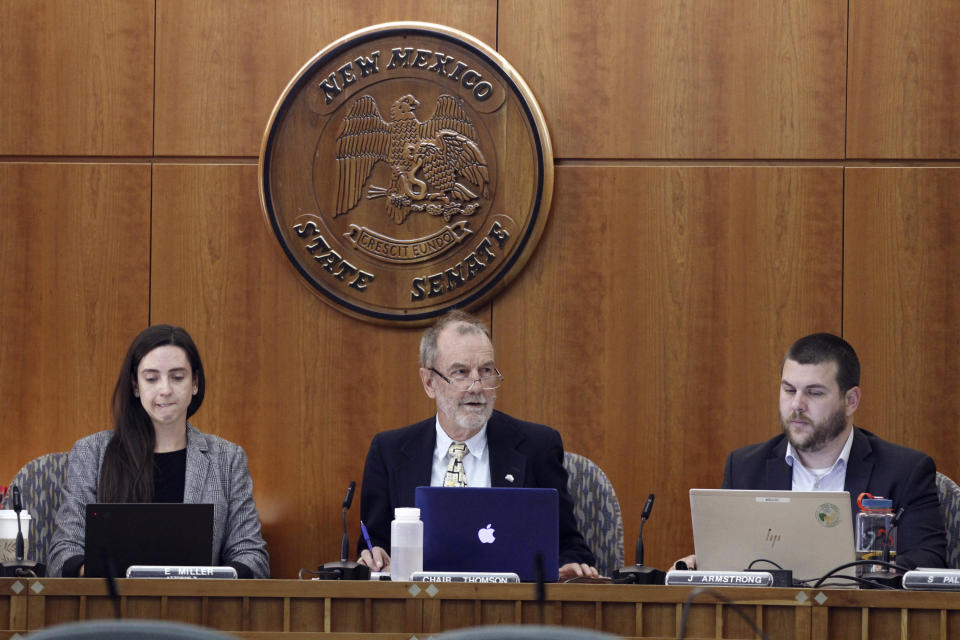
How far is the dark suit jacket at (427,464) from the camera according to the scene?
3.85 meters

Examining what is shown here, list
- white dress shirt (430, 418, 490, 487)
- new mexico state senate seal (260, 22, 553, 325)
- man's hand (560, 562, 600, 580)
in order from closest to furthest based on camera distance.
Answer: man's hand (560, 562, 600, 580), white dress shirt (430, 418, 490, 487), new mexico state senate seal (260, 22, 553, 325)

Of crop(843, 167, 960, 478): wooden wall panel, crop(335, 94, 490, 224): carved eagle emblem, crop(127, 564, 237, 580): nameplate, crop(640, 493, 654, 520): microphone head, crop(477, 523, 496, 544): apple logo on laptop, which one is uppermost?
crop(335, 94, 490, 224): carved eagle emblem

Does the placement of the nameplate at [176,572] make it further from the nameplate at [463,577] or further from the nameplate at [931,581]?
the nameplate at [931,581]

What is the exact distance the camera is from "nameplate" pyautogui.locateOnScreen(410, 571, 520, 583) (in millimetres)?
2768

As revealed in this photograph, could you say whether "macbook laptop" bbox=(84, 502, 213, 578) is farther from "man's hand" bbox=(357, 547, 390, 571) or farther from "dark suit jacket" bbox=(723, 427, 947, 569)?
"dark suit jacket" bbox=(723, 427, 947, 569)

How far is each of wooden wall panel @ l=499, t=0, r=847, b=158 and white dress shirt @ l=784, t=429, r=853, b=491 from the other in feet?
4.16

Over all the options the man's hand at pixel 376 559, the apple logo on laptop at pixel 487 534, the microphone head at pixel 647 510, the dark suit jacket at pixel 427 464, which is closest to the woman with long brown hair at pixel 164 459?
the dark suit jacket at pixel 427 464

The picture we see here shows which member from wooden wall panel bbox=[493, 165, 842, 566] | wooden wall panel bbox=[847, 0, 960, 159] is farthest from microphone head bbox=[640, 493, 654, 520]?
wooden wall panel bbox=[847, 0, 960, 159]

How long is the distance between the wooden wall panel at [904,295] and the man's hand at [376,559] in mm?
2033

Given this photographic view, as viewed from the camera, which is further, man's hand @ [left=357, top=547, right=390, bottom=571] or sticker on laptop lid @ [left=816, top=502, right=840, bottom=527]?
man's hand @ [left=357, top=547, right=390, bottom=571]

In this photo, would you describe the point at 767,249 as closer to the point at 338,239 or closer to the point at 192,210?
the point at 338,239

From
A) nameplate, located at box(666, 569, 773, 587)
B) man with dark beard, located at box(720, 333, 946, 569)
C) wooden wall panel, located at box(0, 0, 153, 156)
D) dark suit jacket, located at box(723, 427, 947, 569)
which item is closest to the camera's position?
nameplate, located at box(666, 569, 773, 587)

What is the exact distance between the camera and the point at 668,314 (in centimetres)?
451

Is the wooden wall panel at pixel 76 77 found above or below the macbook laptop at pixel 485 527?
above
